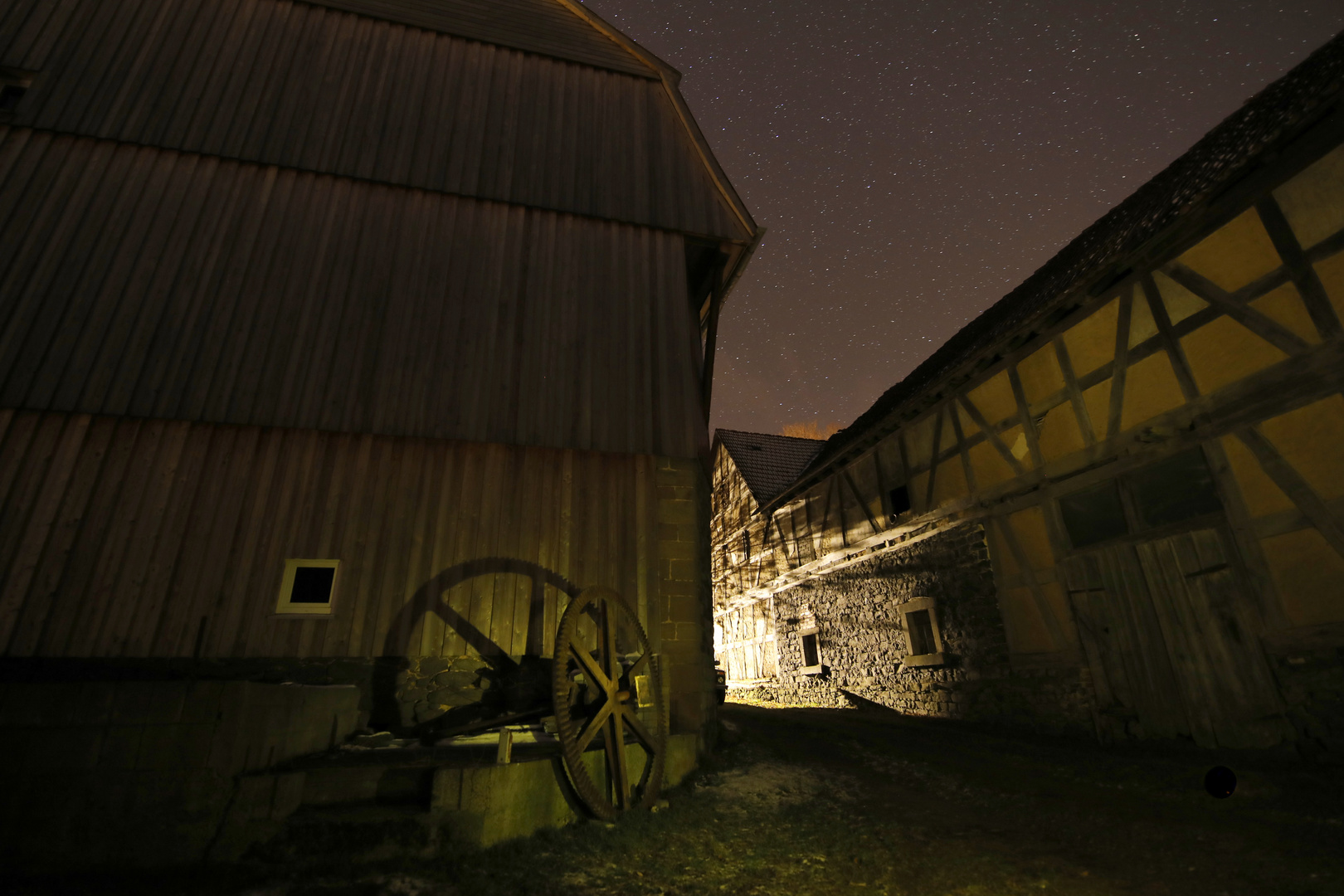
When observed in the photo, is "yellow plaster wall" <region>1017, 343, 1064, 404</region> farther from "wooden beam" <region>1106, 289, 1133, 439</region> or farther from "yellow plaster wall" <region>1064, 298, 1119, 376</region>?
"wooden beam" <region>1106, 289, 1133, 439</region>

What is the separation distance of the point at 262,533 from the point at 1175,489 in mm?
10104

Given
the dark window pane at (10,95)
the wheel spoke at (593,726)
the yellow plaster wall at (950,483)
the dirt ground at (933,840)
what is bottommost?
the dirt ground at (933,840)

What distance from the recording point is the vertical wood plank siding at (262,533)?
6176 mm

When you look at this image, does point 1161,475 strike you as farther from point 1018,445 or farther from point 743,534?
point 743,534

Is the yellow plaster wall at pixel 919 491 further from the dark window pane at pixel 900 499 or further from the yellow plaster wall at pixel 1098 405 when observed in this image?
the yellow plaster wall at pixel 1098 405

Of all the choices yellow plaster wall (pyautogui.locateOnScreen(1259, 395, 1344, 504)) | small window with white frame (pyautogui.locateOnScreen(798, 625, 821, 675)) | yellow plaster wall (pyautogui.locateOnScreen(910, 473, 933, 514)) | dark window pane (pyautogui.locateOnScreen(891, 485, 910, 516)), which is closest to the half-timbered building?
small window with white frame (pyautogui.locateOnScreen(798, 625, 821, 675))

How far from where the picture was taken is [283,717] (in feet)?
14.5

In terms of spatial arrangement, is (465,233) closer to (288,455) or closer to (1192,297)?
(288,455)

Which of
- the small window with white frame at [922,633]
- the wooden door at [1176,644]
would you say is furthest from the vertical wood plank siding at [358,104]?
the wooden door at [1176,644]

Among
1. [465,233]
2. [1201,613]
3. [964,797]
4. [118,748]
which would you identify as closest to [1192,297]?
[1201,613]

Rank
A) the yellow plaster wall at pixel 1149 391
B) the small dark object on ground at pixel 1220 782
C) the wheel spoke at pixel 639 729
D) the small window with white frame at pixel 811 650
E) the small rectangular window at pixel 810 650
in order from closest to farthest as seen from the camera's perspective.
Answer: the wheel spoke at pixel 639 729 → the small dark object on ground at pixel 1220 782 → the yellow plaster wall at pixel 1149 391 → the small window with white frame at pixel 811 650 → the small rectangular window at pixel 810 650

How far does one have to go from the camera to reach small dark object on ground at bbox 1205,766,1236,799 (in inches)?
211

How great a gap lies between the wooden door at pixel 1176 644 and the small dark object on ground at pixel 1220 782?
71 cm

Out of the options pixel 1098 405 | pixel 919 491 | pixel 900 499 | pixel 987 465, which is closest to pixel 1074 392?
pixel 1098 405
